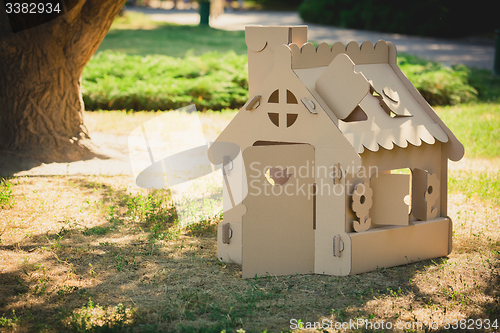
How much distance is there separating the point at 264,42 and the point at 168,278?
2.06 meters

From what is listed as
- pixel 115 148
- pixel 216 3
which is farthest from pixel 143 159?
pixel 216 3

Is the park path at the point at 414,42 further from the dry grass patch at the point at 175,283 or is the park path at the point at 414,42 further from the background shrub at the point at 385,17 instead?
the dry grass patch at the point at 175,283

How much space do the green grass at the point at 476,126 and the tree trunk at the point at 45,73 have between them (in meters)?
5.90

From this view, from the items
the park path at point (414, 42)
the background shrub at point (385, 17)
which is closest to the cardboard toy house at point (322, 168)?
the park path at point (414, 42)

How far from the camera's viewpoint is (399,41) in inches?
954

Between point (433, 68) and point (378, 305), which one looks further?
point (433, 68)

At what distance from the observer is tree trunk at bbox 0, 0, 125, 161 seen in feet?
23.3

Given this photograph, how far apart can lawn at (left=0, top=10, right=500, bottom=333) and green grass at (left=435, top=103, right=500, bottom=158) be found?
224 centimetres

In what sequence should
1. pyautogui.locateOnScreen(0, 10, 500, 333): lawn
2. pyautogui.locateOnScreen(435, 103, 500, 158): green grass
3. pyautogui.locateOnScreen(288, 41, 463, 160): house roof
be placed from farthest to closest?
pyautogui.locateOnScreen(435, 103, 500, 158): green grass → pyautogui.locateOnScreen(288, 41, 463, 160): house roof → pyautogui.locateOnScreen(0, 10, 500, 333): lawn

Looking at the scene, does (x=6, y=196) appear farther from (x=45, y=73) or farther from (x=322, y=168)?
(x=322, y=168)

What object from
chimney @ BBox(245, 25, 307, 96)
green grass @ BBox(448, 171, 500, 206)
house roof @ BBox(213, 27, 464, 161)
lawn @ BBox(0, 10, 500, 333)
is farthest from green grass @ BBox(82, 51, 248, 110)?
house roof @ BBox(213, 27, 464, 161)

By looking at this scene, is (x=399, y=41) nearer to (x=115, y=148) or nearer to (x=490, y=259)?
(x=115, y=148)

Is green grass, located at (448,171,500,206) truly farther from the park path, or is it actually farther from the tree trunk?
the park path

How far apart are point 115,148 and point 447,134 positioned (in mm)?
5408
